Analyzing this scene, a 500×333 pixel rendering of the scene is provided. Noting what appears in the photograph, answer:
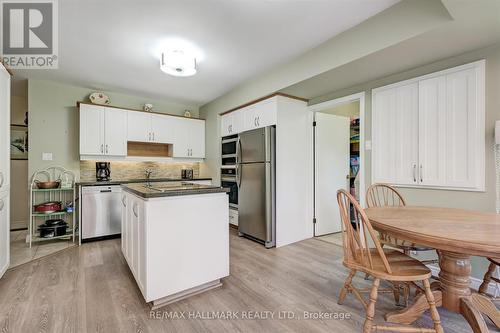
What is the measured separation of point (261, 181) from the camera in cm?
337

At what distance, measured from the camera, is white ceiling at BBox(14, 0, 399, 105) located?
1.97 metres

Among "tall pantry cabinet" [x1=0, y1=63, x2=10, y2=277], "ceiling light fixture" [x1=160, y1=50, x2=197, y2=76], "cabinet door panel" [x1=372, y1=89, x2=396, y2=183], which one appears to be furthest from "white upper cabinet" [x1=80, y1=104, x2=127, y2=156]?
"cabinet door panel" [x1=372, y1=89, x2=396, y2=183]

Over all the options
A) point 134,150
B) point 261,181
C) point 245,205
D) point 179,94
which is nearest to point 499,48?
point 261,181

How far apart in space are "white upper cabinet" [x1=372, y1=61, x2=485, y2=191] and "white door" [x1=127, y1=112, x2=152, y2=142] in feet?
12.2

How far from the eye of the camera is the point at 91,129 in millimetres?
3750

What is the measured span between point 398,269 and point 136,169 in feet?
14.4

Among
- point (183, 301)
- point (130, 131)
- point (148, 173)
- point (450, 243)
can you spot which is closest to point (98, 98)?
point (130, 131)

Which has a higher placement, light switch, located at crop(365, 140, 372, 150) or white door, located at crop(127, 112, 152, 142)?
white door, located at crop(127, 112, 152, 142)

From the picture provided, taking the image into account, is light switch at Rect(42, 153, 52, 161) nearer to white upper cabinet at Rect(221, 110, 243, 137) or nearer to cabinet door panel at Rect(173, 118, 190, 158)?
cabinet door panel at Rect(173, 118, 190, 158)

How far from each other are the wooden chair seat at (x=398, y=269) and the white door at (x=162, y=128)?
3890 mm

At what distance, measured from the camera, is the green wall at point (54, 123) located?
141 inches

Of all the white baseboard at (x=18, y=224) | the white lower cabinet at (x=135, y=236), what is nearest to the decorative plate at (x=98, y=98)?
the white lower cabinet at (x=135, y=236)

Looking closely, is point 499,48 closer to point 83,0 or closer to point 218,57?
point 218,57

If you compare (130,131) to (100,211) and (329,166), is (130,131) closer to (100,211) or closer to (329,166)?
(100,211)
